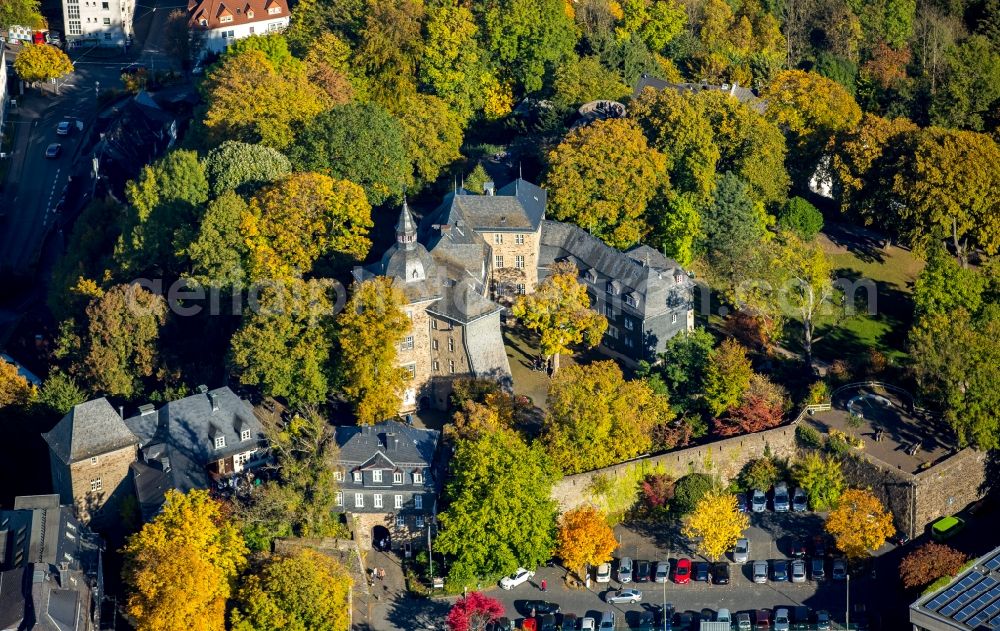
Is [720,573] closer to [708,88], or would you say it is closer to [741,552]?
[741,552]

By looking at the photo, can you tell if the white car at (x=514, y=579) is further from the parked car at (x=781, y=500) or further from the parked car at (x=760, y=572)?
the parked car at (x=781, y=500)

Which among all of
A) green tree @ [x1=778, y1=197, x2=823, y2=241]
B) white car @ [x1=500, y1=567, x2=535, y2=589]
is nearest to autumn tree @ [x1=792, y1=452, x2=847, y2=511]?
white car @ [x1=500, y1=567, x2=535, y2=589]

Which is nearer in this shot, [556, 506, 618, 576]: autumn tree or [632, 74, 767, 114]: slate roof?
[556, 506, 618, 576]: autumn tree

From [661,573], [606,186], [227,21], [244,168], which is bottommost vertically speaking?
[661,573]

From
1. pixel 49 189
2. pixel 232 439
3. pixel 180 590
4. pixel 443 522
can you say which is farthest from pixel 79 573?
pixel 49 189

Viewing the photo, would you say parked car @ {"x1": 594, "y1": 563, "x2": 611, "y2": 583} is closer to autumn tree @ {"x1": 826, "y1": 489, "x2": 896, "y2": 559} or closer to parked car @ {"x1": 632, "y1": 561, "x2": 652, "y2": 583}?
parked car @ {"x1": 632, "y1": 561, "x2": 652, "y2": 583}

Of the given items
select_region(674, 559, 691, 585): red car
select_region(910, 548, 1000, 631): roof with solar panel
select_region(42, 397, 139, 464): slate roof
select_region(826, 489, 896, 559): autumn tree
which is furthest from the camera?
select_region(42, 397, 139, 464): slate roof

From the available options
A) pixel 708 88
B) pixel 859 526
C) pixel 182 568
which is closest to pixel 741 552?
pixel 859 526
